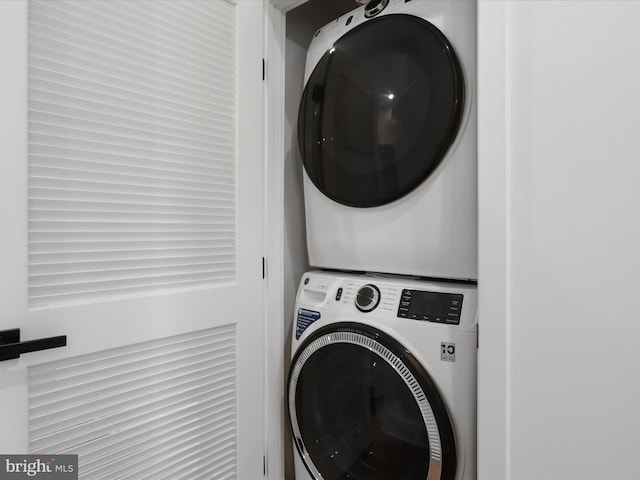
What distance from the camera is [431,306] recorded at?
3.51ft

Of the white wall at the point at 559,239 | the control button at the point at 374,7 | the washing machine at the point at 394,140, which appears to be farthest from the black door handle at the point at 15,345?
the control button at the point at 374,7

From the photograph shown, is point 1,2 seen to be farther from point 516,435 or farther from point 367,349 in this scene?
point 516,435

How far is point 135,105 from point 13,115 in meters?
0.31

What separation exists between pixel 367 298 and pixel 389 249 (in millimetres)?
183

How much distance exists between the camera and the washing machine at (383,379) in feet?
3.21

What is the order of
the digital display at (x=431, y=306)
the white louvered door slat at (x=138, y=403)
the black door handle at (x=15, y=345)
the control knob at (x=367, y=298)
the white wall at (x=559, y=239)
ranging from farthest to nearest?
the control knob at (x=367, y=298), the digital display at (x=431, y=306), the white louvered door slat at (x=138, y=403), the black door handle at (x=15, y=345), the white wall at (x=559, y=239)

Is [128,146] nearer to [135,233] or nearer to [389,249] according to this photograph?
[135,233]

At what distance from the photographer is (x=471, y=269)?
104cm

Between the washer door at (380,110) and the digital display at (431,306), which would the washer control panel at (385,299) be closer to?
the digital display at (431,306)

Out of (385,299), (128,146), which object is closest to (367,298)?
(385,299)

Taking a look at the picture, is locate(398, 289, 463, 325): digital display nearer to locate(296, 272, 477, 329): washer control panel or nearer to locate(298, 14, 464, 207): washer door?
locate(296, 272, 477, 329): washer control panel

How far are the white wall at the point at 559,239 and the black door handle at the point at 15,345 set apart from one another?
106 cm
